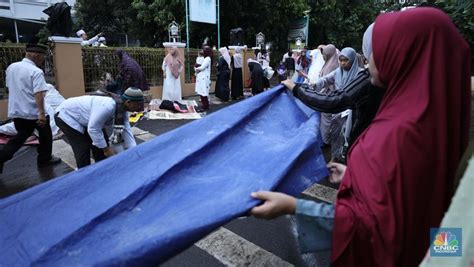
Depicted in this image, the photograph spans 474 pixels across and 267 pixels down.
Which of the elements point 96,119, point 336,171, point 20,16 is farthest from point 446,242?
point 20,16

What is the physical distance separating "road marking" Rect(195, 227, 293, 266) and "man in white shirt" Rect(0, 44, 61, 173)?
10.0ft

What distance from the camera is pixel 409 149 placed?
1139 mm

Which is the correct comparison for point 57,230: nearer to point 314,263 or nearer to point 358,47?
point 314,263

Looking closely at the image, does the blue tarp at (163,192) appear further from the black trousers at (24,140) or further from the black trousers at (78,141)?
the black trousers at (24,140)

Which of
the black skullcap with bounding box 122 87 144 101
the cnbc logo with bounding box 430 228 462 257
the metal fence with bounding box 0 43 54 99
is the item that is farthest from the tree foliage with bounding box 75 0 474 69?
the cnbc logo with bounding box 430 228 462 257

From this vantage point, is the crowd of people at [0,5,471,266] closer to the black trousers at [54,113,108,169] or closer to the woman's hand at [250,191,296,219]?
the woman's hand at [250,191,296,219]

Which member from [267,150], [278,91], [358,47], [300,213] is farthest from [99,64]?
[358,47]

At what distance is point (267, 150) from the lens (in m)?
1.87

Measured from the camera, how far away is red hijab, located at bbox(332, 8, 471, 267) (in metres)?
1.15

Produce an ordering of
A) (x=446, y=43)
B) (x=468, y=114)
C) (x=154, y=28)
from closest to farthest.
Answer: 1. (x=446, y=43)
2. (x=468, y=114)
3. (x=154, y=28)

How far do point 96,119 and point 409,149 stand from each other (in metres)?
3.09

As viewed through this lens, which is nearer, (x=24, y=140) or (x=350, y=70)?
(x=350, y=70)

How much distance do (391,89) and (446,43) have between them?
223 mm

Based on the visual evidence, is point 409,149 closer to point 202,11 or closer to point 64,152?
point 64,152
